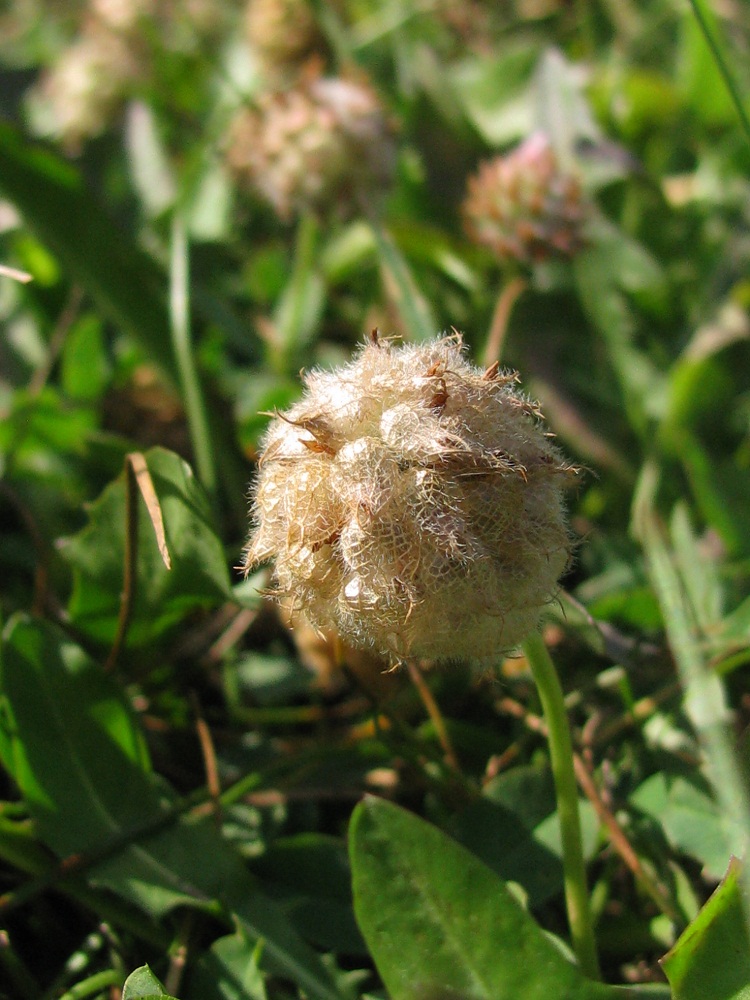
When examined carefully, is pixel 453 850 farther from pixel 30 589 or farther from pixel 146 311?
→ pixel 146 311

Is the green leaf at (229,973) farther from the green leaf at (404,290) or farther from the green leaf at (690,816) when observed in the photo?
the green leaf at (404,290)

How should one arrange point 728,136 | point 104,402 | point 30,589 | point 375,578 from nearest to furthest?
point 375,578 < point 30,589 < point 104,402 < point 728,136

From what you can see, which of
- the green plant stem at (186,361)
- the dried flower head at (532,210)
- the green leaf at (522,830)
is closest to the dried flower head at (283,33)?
the green plant stem at (186,361)

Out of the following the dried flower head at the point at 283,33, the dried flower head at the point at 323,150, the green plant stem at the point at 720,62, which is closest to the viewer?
the green plant stem at the point at 720,62

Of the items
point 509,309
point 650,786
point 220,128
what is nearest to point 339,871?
point 650,786

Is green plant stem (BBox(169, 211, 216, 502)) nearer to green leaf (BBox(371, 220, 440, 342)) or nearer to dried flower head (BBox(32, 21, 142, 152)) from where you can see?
green leaf (BBox(371, 220, 440, 342))

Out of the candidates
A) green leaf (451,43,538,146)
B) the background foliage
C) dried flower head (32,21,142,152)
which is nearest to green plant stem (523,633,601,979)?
the background foliage

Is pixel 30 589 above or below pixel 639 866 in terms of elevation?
above
